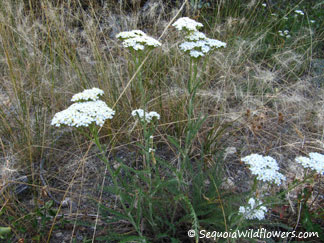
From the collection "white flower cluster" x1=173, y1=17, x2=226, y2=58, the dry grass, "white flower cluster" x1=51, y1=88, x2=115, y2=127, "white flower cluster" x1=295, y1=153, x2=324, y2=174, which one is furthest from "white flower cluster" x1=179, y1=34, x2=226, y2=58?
"white flower cluster" x1=295, y1=153, x2=324, y2=174

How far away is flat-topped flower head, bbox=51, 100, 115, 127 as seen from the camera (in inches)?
47.0

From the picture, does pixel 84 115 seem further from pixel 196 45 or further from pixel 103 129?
pixel 103 129

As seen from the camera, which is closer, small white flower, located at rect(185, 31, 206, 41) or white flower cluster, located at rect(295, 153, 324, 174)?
white flower cluster, located at rect(295, 153, 324, 174)

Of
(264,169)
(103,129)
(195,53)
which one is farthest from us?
(103,129)

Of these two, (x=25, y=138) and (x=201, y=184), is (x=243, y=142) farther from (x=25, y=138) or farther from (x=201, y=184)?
(x=25, y=138)

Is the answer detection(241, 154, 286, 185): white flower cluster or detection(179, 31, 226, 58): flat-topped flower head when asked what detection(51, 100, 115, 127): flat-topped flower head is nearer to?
detection(179, 31, 226, 58): flat-topped flower head

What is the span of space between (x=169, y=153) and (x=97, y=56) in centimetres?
116

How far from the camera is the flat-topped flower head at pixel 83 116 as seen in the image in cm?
119

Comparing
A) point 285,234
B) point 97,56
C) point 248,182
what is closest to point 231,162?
point 248,182

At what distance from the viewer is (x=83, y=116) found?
120 centimetres

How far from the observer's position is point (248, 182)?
2.01m

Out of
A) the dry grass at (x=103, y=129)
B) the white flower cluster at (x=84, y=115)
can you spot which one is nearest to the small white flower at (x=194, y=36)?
the dry grass at (x=103, y=129)

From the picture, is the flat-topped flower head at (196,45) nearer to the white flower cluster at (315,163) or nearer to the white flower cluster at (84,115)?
the white flower cluster at (84,115)

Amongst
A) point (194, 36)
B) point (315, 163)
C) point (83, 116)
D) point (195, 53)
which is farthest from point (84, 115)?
point (315, 163)
